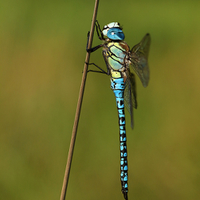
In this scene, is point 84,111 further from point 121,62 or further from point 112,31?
point 112,31

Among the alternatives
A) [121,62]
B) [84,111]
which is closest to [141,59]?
[121,62]

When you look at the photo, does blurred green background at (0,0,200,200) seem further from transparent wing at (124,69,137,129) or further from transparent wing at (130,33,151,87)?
transparent wing at (130,33,151,87)

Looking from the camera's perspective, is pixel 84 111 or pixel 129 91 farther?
pixel 84 111

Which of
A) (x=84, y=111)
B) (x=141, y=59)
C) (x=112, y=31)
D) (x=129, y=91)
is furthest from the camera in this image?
(x=84, y=111)

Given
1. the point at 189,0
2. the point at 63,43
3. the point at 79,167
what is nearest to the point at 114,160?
the point at 79,167

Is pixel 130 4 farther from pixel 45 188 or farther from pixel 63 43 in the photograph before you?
pixel 45 188

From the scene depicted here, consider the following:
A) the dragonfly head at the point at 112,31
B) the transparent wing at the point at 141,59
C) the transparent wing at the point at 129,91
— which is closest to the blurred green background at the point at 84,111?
the transparent wing at the point at 129,91

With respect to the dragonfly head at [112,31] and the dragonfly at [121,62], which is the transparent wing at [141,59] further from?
the dragonfly head at [112,31]
